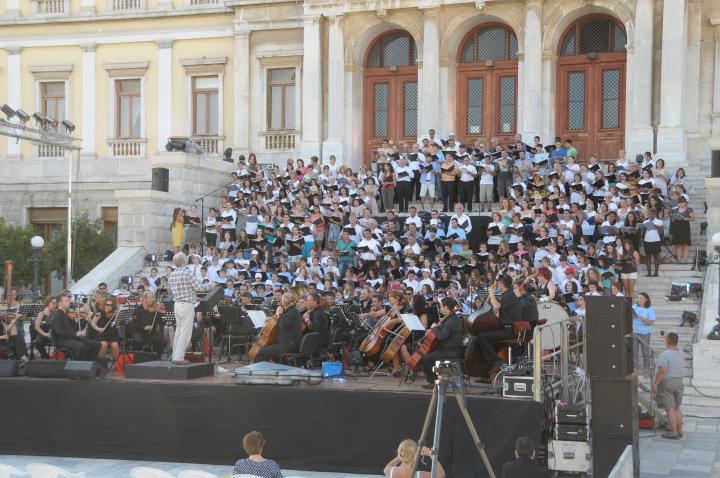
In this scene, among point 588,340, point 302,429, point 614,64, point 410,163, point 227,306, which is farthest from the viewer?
point 614,64

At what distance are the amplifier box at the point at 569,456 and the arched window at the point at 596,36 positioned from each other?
20.7m

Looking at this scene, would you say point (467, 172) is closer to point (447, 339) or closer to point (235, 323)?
point (235, 323)

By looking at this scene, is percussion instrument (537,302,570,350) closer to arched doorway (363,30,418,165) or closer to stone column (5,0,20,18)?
arched doorway (363,30,418,165)

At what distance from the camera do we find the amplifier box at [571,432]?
14410mm

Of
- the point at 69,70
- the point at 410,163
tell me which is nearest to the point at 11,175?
the point at 69,70

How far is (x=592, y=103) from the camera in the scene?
33531 mm

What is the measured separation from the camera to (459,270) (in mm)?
24672

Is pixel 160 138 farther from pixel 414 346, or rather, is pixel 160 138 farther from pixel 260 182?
pixel 414 346

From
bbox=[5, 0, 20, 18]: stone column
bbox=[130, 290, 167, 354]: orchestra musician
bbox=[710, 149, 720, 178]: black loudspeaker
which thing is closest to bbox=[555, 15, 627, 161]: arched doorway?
bbox=[710, 149, 720, 178]: black loudspeaker

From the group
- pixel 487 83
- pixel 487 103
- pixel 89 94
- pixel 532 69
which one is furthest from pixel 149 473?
pixel 89 94

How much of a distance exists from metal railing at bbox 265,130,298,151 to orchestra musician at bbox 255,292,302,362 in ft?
59.7

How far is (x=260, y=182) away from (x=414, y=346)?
1311cm

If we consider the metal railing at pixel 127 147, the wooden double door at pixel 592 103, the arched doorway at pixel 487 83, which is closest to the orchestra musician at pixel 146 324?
the arched doorway at pixel 487 83

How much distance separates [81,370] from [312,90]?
1913cm
